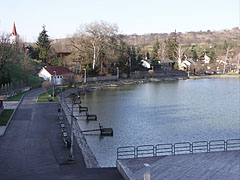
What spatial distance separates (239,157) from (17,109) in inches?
802

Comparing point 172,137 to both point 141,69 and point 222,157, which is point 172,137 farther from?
point 141,69

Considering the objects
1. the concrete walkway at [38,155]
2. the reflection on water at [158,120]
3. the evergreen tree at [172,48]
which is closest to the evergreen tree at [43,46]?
the reflection on water at [158,120]

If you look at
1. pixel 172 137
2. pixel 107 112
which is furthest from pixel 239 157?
pixel 107 112

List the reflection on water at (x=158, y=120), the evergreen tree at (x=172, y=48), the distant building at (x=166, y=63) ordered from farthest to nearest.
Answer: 1. the evergreen tree at (x=172, y=48)
2. the distant building at (x=166, y=63)
3. the reflection on water at (x=158, y=120)

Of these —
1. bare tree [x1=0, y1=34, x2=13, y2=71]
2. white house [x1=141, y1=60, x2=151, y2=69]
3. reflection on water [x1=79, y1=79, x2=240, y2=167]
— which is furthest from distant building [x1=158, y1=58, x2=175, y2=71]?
bare tree [x1=0, y1=34, x2=13, y2=71]

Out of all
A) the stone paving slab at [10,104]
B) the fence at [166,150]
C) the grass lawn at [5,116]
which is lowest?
the fence at [166,150]

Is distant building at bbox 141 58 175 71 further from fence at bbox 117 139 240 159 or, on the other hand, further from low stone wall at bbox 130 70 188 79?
fence at bbox 117 139 240 159

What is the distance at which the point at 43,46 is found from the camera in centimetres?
7100

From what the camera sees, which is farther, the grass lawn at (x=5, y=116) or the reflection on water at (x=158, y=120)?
the grass lawn at (x=5, y=116)

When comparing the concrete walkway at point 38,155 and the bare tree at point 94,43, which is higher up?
the bare tree at point 94,43

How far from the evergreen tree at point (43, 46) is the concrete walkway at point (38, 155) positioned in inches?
1780

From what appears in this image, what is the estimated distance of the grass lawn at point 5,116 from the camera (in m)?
24.0

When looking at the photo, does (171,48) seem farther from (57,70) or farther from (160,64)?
(57,70)

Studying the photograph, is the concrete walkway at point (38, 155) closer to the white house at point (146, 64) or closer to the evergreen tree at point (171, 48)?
the white house at point (146, 64)
